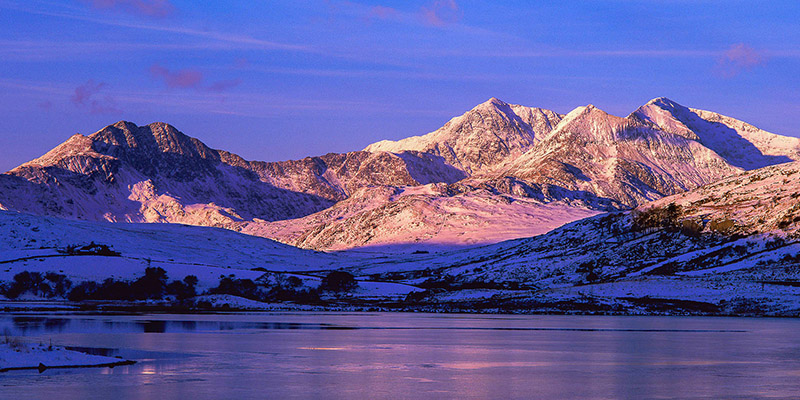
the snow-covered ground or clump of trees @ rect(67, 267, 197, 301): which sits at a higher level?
clump of trees @ rect(67, 267, 197, 301)

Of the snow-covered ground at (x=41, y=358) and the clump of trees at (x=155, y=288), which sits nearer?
the snow-covered ground at (x=41, y=358)

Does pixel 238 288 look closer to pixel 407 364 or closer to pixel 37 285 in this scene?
pixel 37 285

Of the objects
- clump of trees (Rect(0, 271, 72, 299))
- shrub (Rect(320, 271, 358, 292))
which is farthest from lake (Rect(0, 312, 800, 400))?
shrub (Rect(320, 271, 358, 292))

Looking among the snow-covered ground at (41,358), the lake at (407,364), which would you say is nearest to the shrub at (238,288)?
the lake at (407,364)

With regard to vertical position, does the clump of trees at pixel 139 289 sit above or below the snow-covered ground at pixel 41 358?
above

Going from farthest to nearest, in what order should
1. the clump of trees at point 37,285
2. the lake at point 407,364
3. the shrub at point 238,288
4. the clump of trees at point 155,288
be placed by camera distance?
the shrub at point 238,288 → the clump of trees at point 155,288 → the clump of trees at point 37,285 → the lake at point 407,364

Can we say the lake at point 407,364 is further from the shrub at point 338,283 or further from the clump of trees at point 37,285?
the shrub at point 338,283

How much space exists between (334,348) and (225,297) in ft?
326

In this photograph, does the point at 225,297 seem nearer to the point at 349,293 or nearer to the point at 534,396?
the point at 349,293

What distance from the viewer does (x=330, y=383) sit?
143 feet

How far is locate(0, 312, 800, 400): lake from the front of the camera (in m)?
40.6

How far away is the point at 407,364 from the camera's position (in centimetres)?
5325

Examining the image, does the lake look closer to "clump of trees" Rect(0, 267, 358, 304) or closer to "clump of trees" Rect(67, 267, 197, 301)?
"clump of trees" Rect(67, 267, 197, 301)

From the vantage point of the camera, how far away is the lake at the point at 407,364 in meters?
40.6
